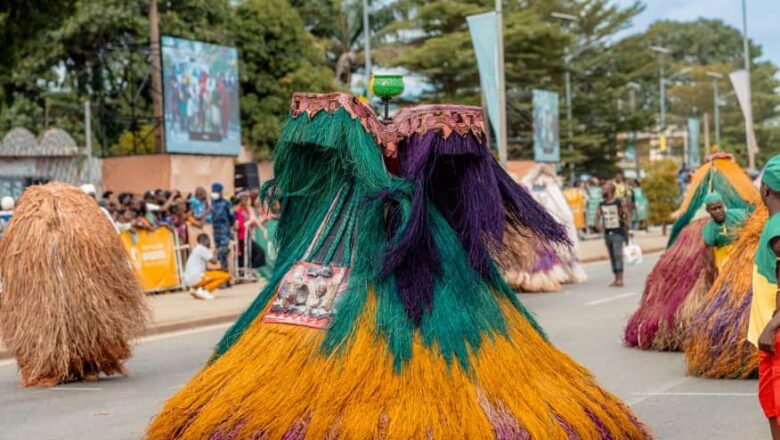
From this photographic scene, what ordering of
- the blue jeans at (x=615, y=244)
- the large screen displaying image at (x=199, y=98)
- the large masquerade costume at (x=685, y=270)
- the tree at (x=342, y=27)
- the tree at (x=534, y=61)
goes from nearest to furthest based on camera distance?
the large masquerade costume at (x=685, y=270) → the blue jeans at (x=615, y=244) → the large screen displaying image at (x=199, y=98) → the tree at (x=534, y=61) → the tree at (x=342, y=27)

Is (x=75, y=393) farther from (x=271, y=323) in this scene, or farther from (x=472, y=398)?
(x=472, y=398)

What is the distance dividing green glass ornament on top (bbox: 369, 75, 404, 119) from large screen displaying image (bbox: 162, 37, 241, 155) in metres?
18.5

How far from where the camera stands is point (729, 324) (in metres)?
9.48

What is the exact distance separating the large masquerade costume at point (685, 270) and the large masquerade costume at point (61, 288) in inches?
189

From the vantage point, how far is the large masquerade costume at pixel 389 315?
539cm

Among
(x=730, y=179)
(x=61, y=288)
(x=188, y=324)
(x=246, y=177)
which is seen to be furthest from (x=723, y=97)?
(x=61, y=288)

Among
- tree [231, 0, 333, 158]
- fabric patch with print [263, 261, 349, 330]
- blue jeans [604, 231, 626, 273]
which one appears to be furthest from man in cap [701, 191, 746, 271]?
tree [231, 0, 333, 158]

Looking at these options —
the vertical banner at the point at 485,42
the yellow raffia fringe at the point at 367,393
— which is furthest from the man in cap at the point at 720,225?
the vertical banner at the point at 485,42

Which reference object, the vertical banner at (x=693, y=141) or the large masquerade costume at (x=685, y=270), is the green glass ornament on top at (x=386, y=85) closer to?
the large masquerade costume at (x=685, y=270)

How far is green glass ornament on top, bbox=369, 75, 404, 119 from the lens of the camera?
6.21 meters

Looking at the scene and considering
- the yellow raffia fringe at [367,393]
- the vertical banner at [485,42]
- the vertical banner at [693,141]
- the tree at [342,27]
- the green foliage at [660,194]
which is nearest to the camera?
the yellow raffia fringe at [367,393]

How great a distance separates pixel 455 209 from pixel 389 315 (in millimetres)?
778

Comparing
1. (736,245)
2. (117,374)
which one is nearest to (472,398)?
(736,245)

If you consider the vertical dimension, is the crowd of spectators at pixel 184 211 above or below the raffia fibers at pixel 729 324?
above
